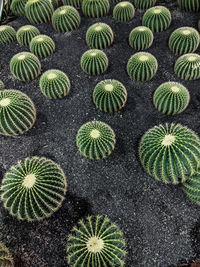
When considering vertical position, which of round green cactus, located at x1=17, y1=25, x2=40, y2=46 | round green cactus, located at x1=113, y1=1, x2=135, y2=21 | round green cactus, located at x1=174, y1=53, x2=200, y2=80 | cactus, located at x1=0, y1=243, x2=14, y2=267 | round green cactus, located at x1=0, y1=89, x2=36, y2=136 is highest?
round green cactus, located at x1=113, y1=1, x2=135, y2=21

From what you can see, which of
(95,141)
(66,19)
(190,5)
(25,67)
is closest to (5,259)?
(95,141)

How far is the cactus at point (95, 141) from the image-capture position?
188 inches

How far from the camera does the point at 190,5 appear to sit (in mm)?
7566

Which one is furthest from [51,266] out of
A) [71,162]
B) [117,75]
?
[117,75]

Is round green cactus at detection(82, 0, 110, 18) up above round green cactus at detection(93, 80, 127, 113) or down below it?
above

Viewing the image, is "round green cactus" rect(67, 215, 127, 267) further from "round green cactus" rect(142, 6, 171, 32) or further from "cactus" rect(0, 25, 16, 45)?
"cactus" rect(0, 25, 16, 45)

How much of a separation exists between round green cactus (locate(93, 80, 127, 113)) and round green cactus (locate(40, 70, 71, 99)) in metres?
0.89

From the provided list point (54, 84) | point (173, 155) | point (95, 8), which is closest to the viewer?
point (173, 155)

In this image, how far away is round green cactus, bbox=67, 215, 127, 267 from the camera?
3490 millimetres

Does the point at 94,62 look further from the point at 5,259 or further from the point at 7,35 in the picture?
the point at 5,259

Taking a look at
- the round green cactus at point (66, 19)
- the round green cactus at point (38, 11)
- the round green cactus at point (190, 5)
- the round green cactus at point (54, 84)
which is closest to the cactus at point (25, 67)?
the round green cactus at point (54, 84)

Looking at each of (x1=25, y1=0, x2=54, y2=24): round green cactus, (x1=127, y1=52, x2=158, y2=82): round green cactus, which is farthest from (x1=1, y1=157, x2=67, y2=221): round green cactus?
(x1=25, y1=0, x2=54, y2=24): round green cactus

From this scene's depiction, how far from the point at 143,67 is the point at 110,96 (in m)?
1.27

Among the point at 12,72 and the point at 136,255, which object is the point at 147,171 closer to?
the point at 136,255
